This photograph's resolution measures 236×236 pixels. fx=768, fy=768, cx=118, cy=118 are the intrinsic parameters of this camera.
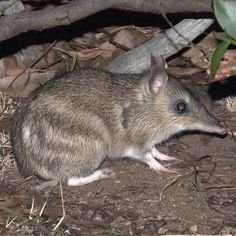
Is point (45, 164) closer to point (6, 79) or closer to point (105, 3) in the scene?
point (105, 3)

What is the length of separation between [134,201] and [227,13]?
332 centimetres

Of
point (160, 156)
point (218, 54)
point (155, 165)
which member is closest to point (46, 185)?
point (155, 165)

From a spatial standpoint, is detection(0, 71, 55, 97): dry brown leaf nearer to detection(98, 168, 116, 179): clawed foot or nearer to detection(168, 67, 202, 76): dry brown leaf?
detection(168, 67, 202, 76): dry brown leaf

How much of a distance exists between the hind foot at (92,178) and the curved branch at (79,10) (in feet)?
4.82

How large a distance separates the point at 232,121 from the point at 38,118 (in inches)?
97.1

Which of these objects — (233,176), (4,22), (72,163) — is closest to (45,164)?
(72,163)

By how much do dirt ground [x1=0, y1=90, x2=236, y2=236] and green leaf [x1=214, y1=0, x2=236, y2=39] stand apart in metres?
2.83

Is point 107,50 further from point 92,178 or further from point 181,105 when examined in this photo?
point 92,178

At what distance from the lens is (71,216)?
6.65 metres

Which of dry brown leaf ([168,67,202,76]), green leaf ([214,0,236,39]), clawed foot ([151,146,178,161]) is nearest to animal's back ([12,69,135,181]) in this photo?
clawed foot ([151,146,178,161])

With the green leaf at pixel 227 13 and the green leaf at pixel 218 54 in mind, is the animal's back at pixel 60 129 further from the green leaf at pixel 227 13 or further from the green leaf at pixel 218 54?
the green leaf at pixel 227 13

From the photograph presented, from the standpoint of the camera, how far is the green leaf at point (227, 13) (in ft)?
12.6

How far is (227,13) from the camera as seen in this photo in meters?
3.86

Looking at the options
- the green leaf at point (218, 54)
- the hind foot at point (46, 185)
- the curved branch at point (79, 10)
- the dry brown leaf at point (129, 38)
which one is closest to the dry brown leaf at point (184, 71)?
the dry brown leaf at point (129, 38)
